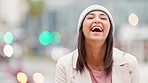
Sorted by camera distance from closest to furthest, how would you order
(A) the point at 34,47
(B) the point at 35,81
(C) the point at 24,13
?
(B) the point at 35,81, (A) the point at 34,47, (C) the point at 24,13

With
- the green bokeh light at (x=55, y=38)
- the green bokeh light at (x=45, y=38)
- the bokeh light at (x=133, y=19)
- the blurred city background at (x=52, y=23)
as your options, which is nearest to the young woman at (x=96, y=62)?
the blurred city background at (x=52, y=23)

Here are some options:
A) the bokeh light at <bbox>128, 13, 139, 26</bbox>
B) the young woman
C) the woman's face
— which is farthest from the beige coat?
the bokeh light at <bbox>128, 13, 139, 26</bbox>

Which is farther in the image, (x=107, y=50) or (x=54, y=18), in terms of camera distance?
(x=54, y=18)

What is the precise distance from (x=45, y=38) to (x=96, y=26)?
1168 centimetres

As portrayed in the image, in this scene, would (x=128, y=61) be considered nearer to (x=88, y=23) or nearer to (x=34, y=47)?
(x=88, y=23)

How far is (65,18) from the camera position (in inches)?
514

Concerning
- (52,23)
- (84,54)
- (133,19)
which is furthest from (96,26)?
(52,23)

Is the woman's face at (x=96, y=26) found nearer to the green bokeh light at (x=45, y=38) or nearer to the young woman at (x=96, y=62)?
the young woman at (x=96, y=62)

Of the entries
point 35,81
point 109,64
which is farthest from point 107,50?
point 35,81

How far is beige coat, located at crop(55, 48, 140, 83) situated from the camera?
1279mm

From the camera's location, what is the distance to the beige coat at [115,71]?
4.20 ft

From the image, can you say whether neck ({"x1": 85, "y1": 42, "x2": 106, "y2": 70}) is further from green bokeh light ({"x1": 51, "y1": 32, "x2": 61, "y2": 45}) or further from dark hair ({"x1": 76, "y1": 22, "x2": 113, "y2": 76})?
green bokeh light ({"x1": 51, "y1": 32, "x2": 61, "y2": 45})

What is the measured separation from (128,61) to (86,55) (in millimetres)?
144

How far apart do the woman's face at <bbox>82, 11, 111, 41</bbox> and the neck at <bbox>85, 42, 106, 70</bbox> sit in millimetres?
53
